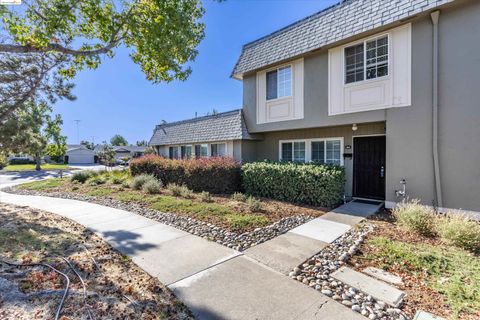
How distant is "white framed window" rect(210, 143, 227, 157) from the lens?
13.5 meters

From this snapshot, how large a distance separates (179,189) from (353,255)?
7729mm

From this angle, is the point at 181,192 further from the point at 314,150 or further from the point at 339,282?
the point at 339,282

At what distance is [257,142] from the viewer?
515 inches

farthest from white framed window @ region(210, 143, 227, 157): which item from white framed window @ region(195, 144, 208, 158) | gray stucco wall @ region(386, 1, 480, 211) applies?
gray stucco wall @ region(386, 1, 480, 211)

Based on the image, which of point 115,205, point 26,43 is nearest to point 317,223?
point 115,205

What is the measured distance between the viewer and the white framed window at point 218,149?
13.5 metres

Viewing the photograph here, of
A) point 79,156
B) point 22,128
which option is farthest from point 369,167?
point 79,156

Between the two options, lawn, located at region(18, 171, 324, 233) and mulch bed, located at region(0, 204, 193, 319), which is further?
lawn, located at region(18, 171, 324, 233)

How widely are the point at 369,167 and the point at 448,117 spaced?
10.2 ft

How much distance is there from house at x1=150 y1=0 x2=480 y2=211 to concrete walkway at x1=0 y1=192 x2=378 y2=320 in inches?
138

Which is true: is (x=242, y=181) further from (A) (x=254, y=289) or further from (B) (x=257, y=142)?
(A) (x=254, y=289)

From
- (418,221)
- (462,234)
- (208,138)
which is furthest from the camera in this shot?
(208,138)

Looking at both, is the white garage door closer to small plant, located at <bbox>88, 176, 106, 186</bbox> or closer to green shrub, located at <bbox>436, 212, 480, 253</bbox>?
small plant, located at <bbox>88, 176, 106, 186</bbox>

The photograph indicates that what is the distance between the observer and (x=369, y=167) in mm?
9102
